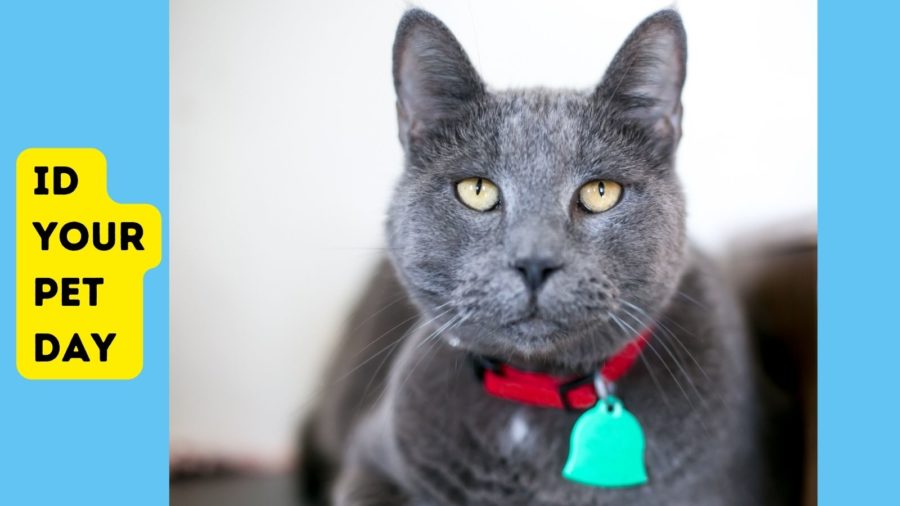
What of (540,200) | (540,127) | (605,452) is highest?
Result: (540,127)

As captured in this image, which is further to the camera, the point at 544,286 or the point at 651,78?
the point at 651,78

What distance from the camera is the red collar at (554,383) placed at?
48.2 inches

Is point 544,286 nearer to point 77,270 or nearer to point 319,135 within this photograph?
point 319,135

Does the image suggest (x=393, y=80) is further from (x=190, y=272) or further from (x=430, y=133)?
(x=190, y=272)

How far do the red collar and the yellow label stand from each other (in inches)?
20.8

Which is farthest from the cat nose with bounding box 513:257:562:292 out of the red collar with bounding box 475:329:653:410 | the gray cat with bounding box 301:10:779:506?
the red collar with bounding box 475:329:653:410

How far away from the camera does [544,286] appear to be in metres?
1.02

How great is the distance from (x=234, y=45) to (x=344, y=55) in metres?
0.18

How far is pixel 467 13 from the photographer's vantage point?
1.27m

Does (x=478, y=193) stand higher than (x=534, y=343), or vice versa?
(x=478, y=193)

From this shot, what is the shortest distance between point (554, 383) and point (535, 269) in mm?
275

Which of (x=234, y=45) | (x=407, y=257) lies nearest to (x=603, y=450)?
(x=407, y=257)

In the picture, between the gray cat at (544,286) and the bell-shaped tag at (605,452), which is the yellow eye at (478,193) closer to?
the gray cat at (544,286)

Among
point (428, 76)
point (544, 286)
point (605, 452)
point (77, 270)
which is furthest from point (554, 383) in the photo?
point (77, 270)
